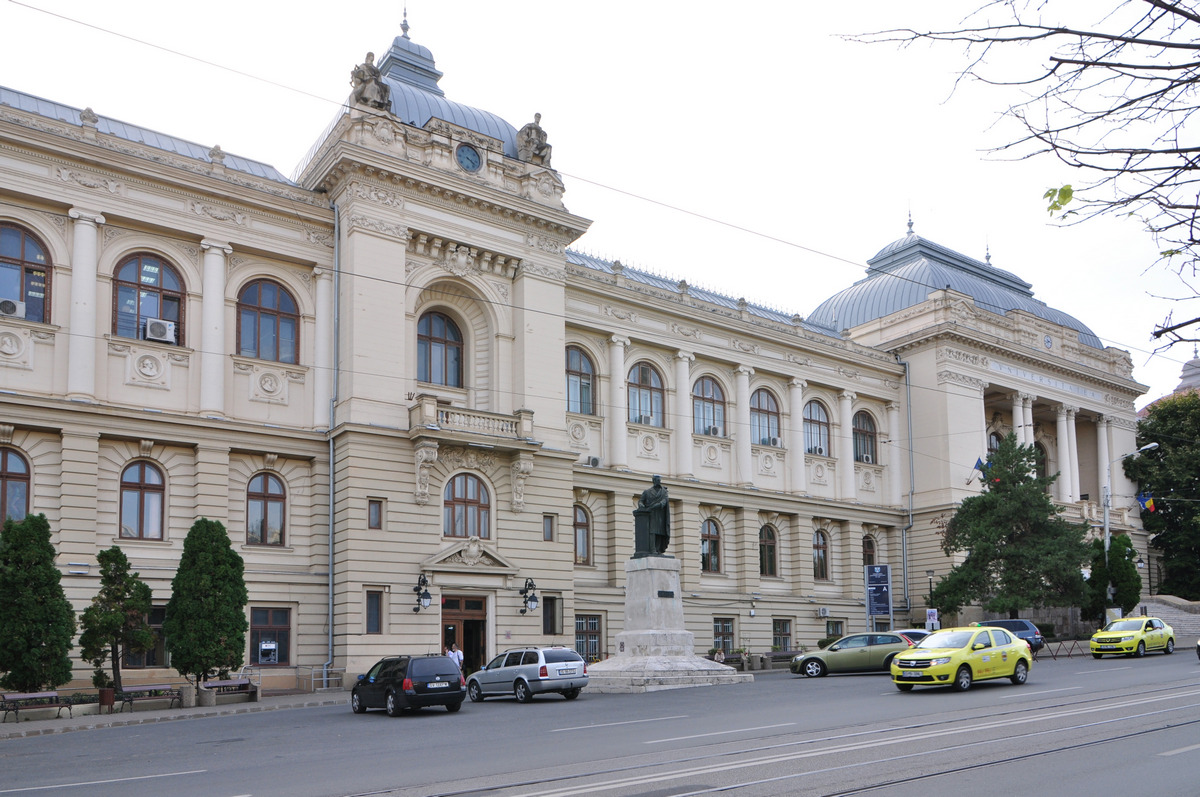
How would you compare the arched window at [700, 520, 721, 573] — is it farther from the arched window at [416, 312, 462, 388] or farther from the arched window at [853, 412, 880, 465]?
the arched window at [416, 312, 462, 388]

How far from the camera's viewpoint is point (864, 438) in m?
56.6

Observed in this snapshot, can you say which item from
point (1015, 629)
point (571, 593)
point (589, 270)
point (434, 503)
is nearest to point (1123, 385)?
point (1015, 629)

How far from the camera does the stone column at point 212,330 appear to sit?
111 ft

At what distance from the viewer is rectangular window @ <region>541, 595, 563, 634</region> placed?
127ft

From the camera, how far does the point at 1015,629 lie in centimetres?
4156

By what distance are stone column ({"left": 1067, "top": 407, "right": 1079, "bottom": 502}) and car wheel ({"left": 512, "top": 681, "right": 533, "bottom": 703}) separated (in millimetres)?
44946

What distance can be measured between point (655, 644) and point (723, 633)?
16591mm

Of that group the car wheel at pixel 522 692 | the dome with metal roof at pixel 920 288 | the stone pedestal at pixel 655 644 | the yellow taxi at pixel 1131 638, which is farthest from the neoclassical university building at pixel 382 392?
the yellow taxi at pixel 1131 638

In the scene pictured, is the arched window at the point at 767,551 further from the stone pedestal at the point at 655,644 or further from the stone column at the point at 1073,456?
the stone column at the point at 1073,456

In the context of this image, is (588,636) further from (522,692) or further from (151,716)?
(151,716)

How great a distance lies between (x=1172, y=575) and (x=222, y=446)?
56.8 meters

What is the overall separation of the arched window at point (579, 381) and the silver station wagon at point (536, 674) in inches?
693

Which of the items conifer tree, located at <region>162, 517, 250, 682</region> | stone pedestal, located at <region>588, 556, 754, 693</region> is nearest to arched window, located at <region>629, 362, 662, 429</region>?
stone pedestal, located at <region>588, 556, 754, 693</region>

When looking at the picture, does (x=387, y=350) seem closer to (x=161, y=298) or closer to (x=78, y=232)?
(x=161, y=298)
